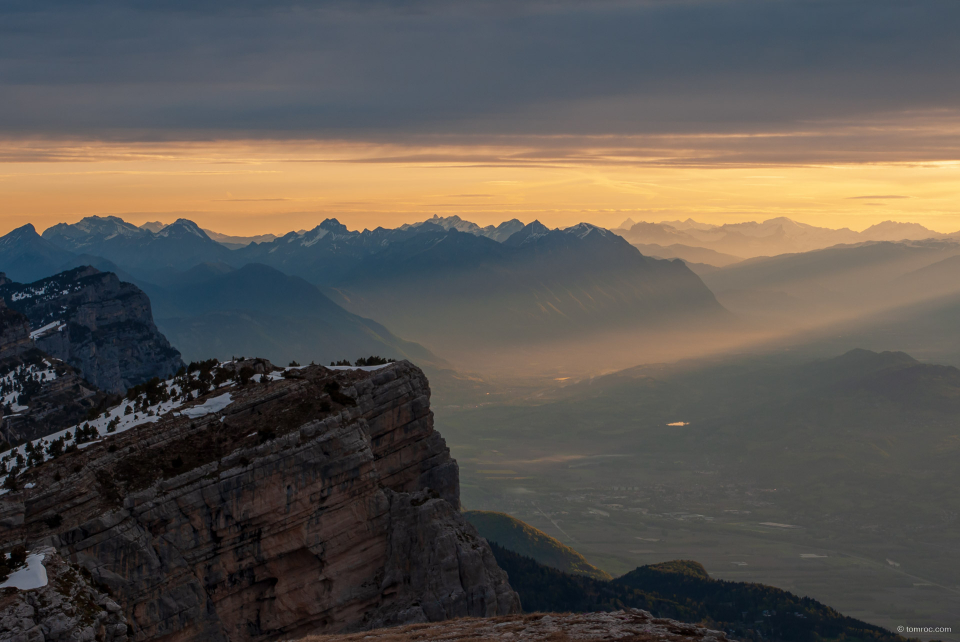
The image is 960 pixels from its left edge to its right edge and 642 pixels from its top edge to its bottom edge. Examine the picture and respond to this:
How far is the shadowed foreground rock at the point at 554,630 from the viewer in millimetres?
46219

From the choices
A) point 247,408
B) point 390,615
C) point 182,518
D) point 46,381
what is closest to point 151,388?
point 247,408

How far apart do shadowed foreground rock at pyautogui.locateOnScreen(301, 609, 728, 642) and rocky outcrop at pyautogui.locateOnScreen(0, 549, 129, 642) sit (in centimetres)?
1260

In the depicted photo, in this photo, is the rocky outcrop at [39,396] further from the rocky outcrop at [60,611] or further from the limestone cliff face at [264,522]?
the rocky outcrop at [60,611]

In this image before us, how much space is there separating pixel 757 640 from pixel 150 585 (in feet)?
466

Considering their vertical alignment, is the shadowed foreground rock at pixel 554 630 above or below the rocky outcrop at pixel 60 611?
below

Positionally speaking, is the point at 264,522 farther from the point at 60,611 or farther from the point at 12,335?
the point at 12,335

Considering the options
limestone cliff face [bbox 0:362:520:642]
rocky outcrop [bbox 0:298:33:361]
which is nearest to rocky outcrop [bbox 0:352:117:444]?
rocky outcrop [bbox 0:298:33:361]

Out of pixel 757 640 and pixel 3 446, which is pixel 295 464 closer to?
pixel 3 446

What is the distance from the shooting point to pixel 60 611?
166 ft

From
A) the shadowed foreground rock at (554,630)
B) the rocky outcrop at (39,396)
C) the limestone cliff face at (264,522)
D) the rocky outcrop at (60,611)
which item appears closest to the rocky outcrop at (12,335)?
the rocky outcrop at (39,396)

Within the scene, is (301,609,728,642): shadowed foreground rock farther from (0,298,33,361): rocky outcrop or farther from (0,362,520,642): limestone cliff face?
(0,298,33,361): rocky outcrop

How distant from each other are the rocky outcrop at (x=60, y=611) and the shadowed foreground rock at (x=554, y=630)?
1260 centimetres

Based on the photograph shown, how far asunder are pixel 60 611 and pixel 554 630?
95.2 ft

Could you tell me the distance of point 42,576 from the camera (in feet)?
172
